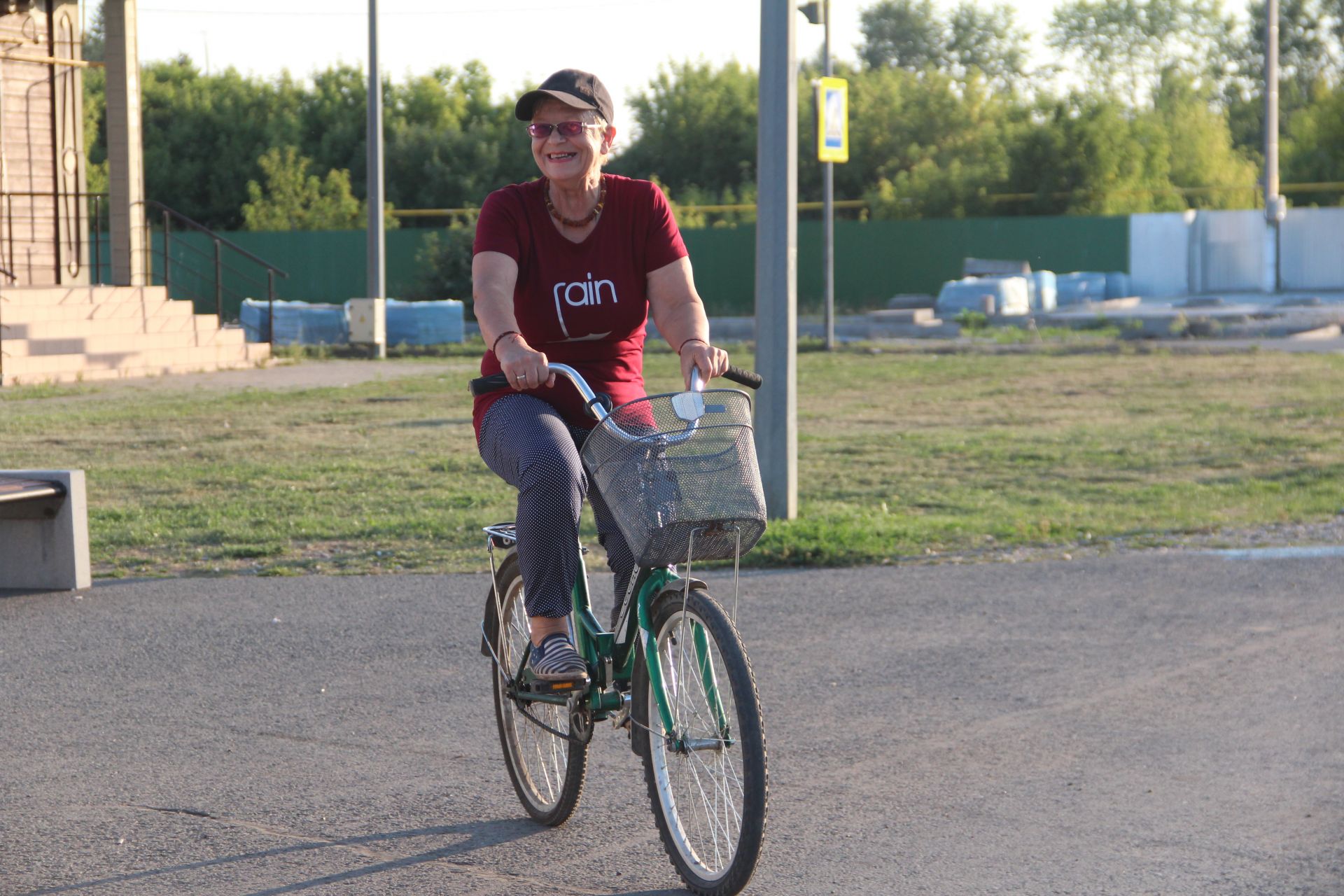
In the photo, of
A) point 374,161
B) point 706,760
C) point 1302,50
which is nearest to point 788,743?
point 706,760

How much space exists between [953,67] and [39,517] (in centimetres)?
9699

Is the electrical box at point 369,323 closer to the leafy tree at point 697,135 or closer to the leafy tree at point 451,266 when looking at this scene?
the leafy tree at point 451,266

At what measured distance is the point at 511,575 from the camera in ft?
14.8

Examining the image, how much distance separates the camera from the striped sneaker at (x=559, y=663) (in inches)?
156

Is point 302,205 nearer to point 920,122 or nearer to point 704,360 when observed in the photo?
point 920,122

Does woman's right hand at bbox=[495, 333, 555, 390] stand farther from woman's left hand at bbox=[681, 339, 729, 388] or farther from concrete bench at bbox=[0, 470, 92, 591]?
concrete bench at bbox=[0, 470, 92, 591]

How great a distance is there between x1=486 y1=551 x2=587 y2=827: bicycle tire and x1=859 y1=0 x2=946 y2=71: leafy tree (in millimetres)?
101834

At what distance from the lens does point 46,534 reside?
758 centimetres

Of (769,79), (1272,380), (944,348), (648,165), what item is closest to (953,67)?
(648,165)

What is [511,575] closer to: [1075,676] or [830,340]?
[1075,676]

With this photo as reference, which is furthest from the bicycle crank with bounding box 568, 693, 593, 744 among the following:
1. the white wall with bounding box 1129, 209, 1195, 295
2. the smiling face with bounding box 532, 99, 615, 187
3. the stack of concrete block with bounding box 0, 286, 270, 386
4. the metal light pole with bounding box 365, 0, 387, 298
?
the white wall with bounding box 1129, 209, 1195, 295

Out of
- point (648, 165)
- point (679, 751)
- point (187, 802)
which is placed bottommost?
point (187, 802)

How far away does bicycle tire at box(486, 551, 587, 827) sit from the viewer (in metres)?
4.35

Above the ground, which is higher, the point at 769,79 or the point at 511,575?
the point at 769,79
